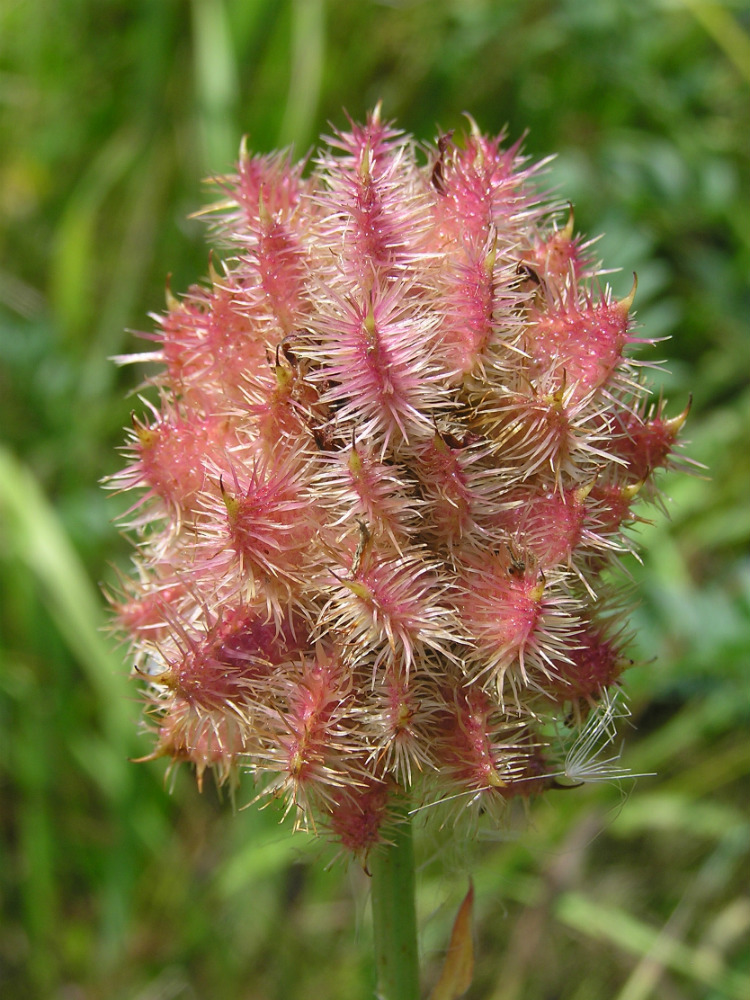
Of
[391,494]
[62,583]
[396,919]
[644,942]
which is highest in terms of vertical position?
[62,583]

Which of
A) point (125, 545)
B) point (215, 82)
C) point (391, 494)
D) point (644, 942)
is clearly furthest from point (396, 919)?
point (215, 82)

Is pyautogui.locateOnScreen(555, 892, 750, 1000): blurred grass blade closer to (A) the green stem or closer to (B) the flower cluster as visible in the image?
(A) the green stem

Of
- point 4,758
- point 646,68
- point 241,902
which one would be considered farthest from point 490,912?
point 646,68

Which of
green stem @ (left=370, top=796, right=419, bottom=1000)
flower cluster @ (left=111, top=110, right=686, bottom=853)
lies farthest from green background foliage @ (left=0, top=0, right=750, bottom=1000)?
flower cluster @ (left=111, top=110, right=686, bottom=853)

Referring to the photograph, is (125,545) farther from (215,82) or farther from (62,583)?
(215,82)

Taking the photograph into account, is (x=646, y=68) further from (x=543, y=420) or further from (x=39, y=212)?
(x=543, y=420)

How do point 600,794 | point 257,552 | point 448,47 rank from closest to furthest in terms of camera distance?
point 257,552 < point 600,794 < point 448,47

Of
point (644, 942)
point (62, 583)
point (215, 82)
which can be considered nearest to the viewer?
point (644, 942)
